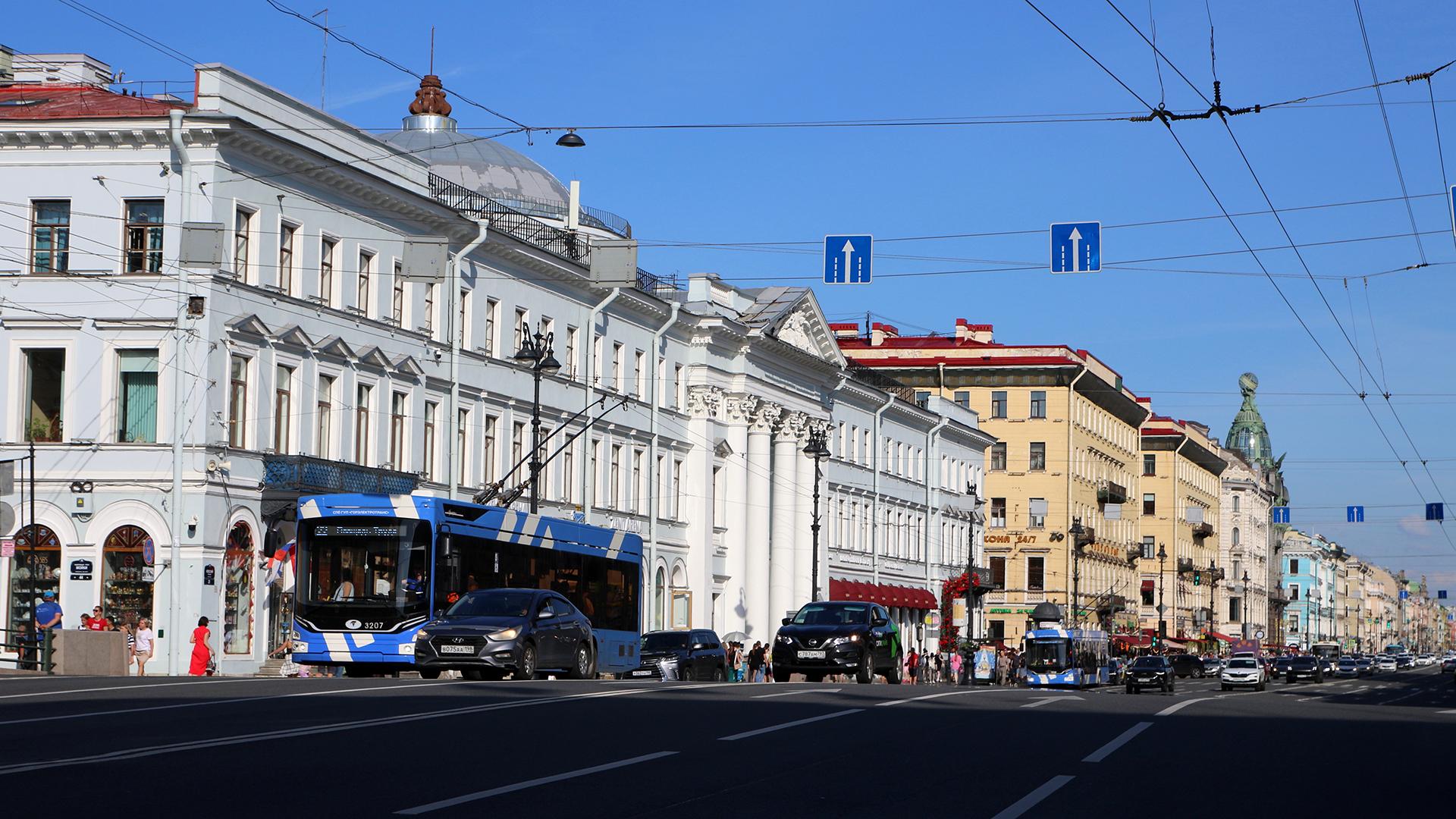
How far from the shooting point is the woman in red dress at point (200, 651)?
120 feet

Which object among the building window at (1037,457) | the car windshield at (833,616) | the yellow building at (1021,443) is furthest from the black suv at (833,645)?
the building window at (1037,457)

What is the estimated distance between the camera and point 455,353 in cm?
4912

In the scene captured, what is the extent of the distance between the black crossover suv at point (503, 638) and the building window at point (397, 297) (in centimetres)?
1834

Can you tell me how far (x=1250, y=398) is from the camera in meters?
196

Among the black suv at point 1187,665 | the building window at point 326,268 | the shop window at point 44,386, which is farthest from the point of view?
the black suv at point 1187,665

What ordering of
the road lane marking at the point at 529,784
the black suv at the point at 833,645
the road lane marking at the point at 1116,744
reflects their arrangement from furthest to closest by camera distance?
the black suv at the point at 833,645 < the road lane marking at the point at 1116,744 < the road lane marking at the point at 529,784

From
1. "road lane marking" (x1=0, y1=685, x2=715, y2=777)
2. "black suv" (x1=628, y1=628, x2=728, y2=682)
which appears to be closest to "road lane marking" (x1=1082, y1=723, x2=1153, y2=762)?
"road lane marking" (x1=0, y1=685, x2=715, y2=777)

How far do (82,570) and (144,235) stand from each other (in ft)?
23.4

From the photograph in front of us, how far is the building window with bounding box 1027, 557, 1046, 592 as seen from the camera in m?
104

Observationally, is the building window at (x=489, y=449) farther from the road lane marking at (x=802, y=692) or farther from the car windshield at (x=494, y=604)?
the road lane marking at (x=802, y=692)

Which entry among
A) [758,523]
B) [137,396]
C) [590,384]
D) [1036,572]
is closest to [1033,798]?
[137,396]

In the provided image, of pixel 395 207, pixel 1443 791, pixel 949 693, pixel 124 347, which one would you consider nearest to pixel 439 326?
pixel 395 207

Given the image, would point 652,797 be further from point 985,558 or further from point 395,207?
point 985,558

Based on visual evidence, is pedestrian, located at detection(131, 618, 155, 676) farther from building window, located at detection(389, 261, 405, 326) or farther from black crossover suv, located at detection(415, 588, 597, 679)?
building window, located at detection(389, 261, 405, 326)
